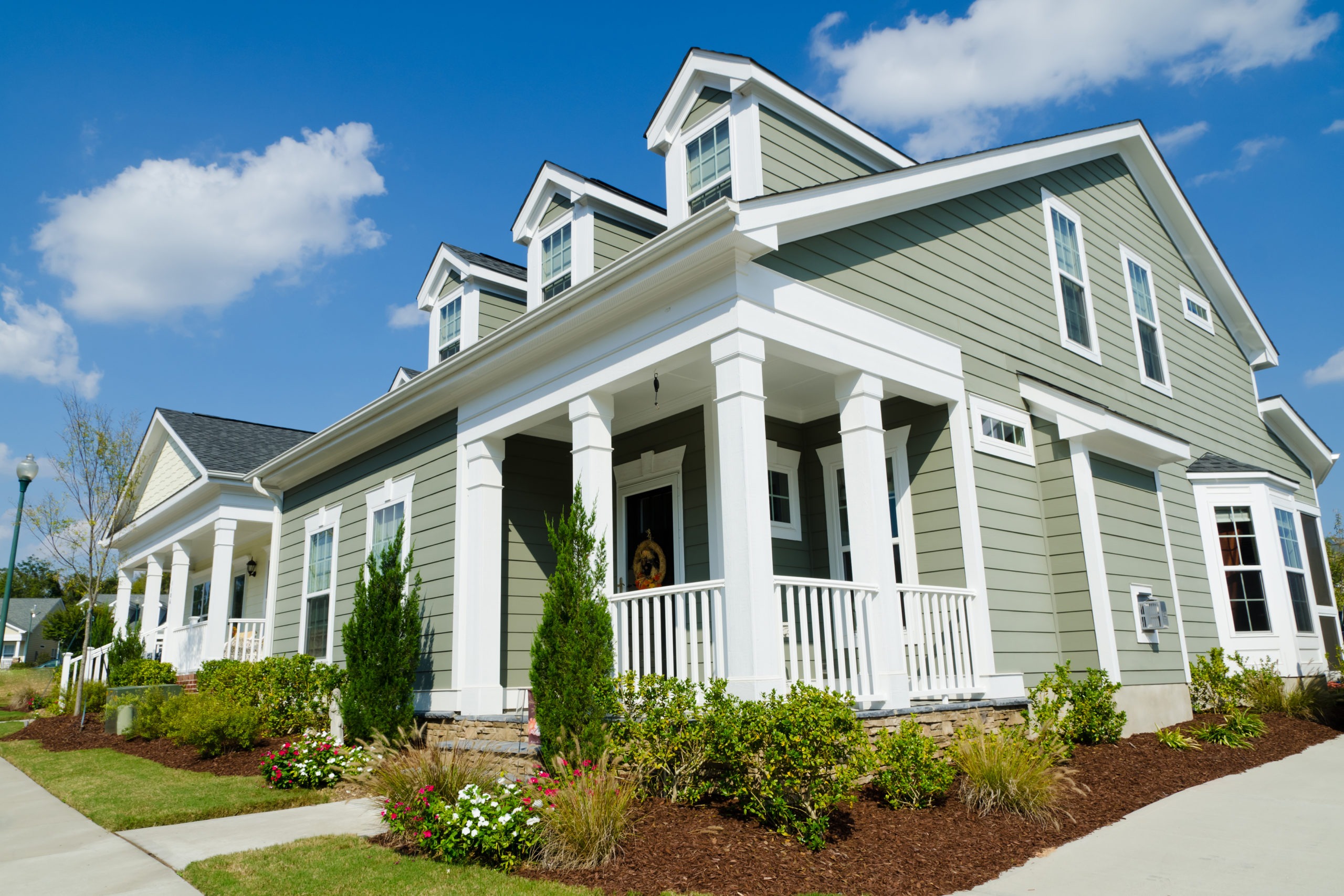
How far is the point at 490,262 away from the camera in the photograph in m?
11.5

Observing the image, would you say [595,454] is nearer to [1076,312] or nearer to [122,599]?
[1076,312]

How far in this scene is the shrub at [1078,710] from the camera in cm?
730

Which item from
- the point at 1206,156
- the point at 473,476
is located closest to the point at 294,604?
the point at 473,476

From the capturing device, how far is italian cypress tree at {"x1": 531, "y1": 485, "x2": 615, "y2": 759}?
5.76m

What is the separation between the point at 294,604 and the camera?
42.0 ft

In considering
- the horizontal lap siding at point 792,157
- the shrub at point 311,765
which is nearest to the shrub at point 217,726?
the shrub at point 311,765

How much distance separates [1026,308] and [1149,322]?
3.50m

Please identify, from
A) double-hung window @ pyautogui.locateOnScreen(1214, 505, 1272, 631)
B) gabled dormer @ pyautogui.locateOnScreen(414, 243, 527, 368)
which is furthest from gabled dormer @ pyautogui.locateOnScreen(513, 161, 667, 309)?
double-hung window @ pyautogui.locateOnScreen(1214, 505, 1272, 631)

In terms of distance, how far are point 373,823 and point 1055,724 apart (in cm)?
581

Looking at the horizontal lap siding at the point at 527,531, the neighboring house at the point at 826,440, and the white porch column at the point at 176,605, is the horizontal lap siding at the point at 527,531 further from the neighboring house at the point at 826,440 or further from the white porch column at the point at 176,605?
the white porch column at the point at 176,605

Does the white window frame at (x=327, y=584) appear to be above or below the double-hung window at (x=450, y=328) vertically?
below

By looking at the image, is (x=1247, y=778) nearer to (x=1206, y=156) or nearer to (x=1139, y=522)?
(x=1139, y=522)

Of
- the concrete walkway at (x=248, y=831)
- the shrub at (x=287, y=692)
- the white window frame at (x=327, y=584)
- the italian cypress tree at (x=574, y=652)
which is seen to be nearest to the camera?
the concrete walkway at (x=248, y=831)

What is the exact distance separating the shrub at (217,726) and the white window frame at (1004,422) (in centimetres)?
886
